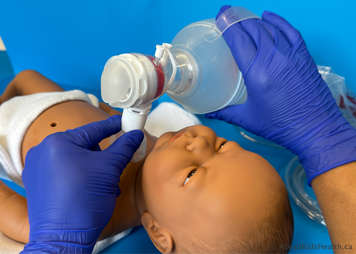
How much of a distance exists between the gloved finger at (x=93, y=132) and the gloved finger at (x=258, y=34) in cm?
51

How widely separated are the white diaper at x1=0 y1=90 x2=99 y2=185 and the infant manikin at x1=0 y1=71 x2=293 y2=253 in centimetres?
20

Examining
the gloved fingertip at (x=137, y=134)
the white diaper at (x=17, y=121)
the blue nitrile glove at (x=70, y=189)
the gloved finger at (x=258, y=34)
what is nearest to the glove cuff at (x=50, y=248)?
the blue nitrile glove at (x=70, y=189)

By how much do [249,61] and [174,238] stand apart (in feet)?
1.89

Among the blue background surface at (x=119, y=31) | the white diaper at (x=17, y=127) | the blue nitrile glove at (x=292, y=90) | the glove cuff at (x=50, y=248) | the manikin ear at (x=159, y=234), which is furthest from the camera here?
the blue background surface at (x=119, y=31)

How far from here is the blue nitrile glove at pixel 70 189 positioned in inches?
27.1

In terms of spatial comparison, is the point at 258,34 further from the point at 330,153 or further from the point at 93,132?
the point at 93,132

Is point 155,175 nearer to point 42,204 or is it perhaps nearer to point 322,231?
point 42,204

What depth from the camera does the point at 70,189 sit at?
70 centimetres

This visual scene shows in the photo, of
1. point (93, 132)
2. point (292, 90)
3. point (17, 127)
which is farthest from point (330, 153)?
point (17, 127)

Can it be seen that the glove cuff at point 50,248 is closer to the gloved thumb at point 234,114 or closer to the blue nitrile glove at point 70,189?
the blue nitrile glove at point 70,189

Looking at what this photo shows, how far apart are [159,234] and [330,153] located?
0.57m

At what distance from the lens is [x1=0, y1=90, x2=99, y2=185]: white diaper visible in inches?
39.9

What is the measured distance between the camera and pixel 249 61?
2.89 ft

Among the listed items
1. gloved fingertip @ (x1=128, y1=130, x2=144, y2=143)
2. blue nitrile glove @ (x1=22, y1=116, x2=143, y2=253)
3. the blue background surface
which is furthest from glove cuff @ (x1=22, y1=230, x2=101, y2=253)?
the blue background surface
